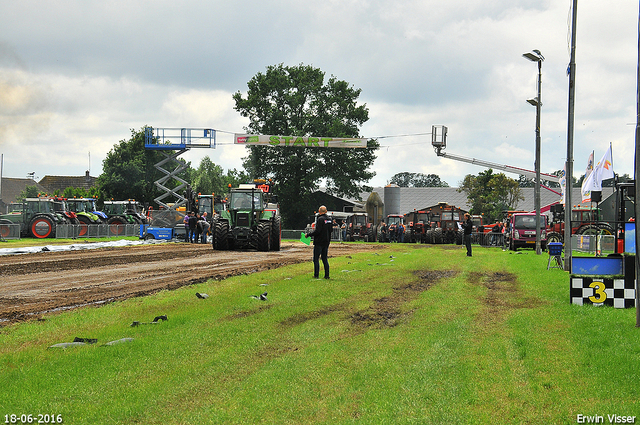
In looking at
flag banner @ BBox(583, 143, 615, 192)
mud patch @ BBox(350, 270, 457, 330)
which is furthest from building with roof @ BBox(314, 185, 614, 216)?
mud patch @ BBox(350, 270, 457, 330)

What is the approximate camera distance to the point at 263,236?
91.1 feet

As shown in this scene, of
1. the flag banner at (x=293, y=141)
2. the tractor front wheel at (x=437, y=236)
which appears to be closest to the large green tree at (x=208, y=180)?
the flag banner at (x=293, y=141)

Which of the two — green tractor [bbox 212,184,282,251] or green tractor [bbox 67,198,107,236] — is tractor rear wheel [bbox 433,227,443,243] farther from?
green tractor [bbox 67,198,107,236]

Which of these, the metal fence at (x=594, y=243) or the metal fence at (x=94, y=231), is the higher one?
the metal fence at (x=594, y=243)

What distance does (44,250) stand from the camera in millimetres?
26375

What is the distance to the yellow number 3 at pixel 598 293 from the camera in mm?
10789

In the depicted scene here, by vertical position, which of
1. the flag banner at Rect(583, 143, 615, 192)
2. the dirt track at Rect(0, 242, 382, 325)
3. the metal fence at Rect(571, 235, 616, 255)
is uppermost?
the flag banner at Rect(583, 143, 615, 192)

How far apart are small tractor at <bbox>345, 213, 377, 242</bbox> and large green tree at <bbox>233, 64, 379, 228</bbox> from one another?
10667 mm

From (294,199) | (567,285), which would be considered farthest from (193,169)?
(567,285)

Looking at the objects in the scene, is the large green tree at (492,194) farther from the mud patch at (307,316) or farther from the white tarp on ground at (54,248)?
the mud patch at (307,316)

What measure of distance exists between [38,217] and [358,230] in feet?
86.8

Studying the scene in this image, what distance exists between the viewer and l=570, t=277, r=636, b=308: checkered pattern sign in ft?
35.0

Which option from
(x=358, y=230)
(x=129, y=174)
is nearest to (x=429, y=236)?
(x=358, y=230)

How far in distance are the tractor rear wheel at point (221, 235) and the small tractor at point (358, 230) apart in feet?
79.2
